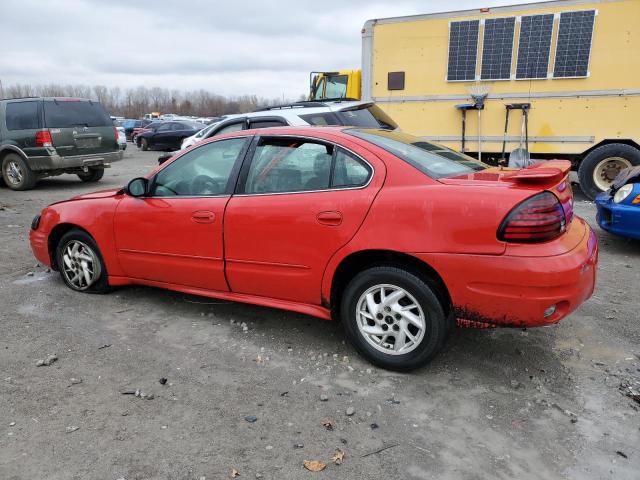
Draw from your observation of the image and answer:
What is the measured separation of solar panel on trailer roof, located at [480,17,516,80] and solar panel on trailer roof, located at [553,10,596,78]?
2.49 feet

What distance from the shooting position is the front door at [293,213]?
3.12m

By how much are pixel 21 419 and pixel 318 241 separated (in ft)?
6.30

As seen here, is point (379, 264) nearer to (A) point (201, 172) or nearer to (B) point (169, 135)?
(A) point (201, 172)

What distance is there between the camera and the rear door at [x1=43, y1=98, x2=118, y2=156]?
33.9 feet

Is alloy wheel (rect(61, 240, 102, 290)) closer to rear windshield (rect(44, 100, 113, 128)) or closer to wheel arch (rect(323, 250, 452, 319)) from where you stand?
wheel arch (rect(323, 250, 452, 319))

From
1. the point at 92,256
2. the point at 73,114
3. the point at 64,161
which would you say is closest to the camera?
the point at 92,256

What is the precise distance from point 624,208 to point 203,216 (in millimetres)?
4557

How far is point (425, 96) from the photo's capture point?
919 centimetres

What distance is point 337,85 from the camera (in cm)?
1097

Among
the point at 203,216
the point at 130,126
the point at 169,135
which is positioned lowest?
the point at 169,135

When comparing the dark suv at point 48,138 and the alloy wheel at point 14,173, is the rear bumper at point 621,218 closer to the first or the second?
the dark suv at point 48,138

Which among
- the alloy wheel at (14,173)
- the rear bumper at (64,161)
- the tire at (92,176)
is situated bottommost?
the tire at (92,176)

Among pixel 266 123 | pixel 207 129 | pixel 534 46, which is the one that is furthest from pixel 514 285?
pixel 534 46

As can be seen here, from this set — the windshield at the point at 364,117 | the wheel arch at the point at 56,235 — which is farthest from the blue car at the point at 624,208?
the wheel arch at the point at 56,235
